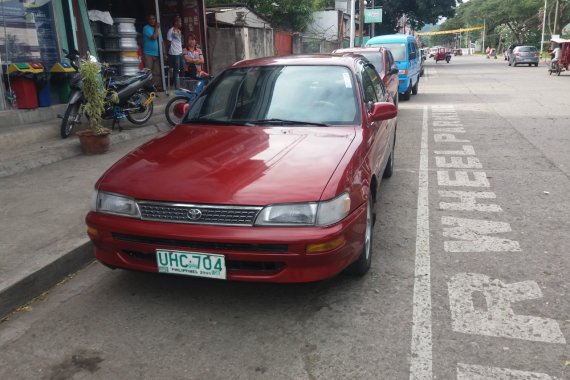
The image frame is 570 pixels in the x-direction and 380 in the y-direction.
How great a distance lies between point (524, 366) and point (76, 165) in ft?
19.6

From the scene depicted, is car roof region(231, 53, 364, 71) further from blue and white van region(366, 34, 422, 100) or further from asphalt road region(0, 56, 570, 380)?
blue and white van region(366, 34, 422, 100)

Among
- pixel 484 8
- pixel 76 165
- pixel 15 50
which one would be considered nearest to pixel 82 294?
pixel 76 165

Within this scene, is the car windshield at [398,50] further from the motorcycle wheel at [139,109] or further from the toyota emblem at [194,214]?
the toyota emblem at [194,214]

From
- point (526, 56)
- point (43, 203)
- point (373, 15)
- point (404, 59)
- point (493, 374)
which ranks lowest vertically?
point (493, 374)

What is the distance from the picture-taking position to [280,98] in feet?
14.3

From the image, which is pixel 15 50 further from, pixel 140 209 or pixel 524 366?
pixel 524 366

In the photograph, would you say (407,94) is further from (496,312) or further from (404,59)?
(496,312)

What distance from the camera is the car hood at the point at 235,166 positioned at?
9.78 feet

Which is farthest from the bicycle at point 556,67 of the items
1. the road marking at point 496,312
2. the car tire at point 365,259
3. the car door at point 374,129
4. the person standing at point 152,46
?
the car tire at point 365,259

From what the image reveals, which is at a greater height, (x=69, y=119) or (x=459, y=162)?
(x=69, y=119)

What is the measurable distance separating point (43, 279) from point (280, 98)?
92.8 inches

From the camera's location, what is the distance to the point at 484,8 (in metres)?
70.9

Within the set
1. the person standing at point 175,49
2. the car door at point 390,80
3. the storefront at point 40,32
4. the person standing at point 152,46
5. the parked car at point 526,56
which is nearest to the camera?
the storefront at point 40,32

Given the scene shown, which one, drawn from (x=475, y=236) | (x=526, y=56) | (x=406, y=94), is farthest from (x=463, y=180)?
(x=526, y=56)
